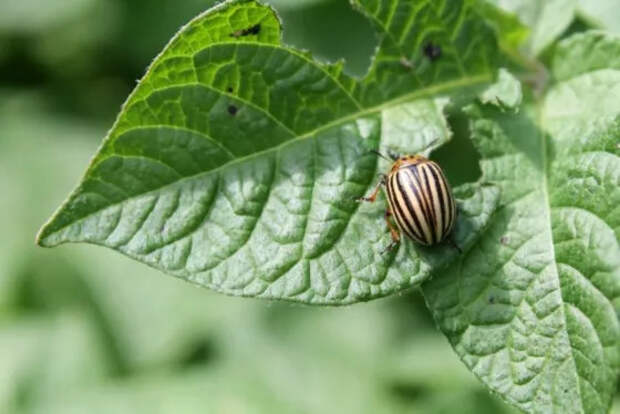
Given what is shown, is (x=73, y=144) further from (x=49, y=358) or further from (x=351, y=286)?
(x=351, y=286)

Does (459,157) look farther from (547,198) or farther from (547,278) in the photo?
(547,278)

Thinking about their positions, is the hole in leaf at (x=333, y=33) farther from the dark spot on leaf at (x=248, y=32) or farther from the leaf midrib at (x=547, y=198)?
the dark spot on leaf at (x=248, y=32)

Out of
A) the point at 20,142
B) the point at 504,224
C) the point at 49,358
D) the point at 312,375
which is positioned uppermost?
the point at 504,224

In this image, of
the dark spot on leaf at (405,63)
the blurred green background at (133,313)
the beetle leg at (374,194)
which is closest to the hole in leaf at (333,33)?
the blurred green background at (133,313)

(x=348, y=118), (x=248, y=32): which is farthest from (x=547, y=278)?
(x=248, y=32)

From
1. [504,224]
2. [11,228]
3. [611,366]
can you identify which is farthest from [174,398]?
[611,366]

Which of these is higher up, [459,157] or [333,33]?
[333,33]
